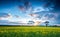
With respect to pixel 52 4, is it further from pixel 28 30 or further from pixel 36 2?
pixel 28 30

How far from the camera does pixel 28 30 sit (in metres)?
3.26

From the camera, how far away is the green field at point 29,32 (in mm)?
3205

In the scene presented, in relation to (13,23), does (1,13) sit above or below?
above

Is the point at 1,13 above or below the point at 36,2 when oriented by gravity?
below

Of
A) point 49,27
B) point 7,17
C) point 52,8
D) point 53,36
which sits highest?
point 52,8

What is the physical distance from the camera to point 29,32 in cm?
323

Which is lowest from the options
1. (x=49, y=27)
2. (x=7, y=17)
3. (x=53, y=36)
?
(x=53, y=36)

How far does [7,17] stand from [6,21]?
0.10 meters

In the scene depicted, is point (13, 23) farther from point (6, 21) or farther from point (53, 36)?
point (53, 36)

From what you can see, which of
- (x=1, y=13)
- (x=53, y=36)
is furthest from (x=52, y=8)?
(x=1, y=13)

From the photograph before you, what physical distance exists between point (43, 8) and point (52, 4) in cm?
24

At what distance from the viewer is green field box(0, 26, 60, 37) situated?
10.5 ft

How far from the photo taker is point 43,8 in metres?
3.28

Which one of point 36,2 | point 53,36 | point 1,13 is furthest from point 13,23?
point 53,36
